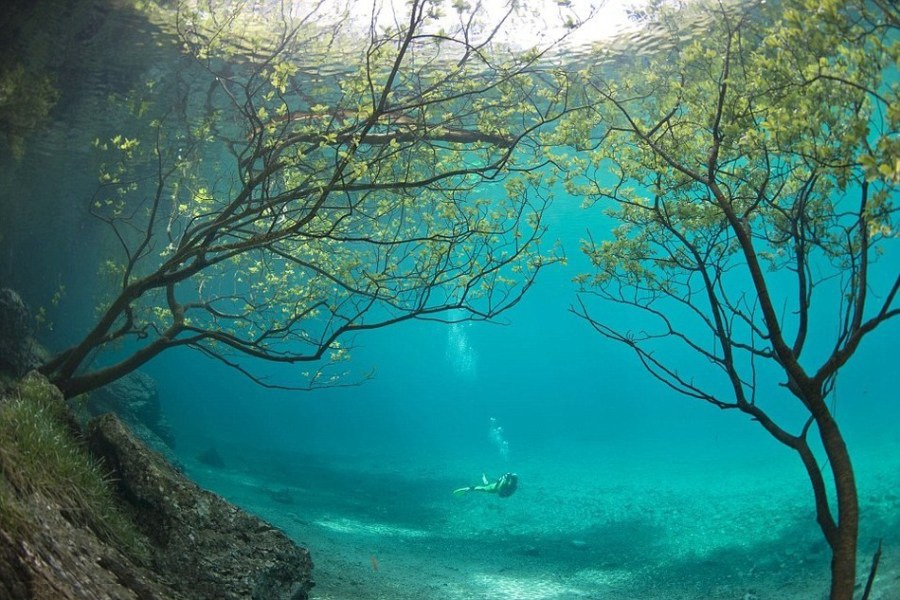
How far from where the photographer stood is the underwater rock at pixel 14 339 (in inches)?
514

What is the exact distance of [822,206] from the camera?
18.7 feet

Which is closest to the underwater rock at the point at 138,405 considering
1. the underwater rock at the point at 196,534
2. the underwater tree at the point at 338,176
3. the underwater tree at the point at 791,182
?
the underwater tree at the point at 338,176

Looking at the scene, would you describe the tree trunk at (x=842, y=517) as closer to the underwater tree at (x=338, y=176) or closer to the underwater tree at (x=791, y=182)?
the underwater tree at (x=791, y=182)

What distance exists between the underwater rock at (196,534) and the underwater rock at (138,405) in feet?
46.2

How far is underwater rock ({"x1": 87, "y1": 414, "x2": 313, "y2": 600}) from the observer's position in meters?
4.84

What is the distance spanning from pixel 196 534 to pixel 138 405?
18129 mm

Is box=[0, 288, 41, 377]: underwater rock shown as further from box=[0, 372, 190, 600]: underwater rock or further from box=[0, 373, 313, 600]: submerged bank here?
box=[0, 372, 190, 600]: underwater rock

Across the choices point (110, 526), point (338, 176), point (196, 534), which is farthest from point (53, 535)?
point (338, 176)

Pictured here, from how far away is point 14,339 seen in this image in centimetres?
1349

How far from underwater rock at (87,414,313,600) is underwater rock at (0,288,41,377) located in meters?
9.78

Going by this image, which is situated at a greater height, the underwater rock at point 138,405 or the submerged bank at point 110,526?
the underwater rock at point 138,405

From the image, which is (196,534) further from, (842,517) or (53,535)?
(842,517)

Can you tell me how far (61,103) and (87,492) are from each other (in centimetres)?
1391

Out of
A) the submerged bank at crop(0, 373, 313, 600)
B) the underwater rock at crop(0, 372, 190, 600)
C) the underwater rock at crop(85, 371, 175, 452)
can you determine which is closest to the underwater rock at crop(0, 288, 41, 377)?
the underwater rock at crop(85, 371, 175, 452)
